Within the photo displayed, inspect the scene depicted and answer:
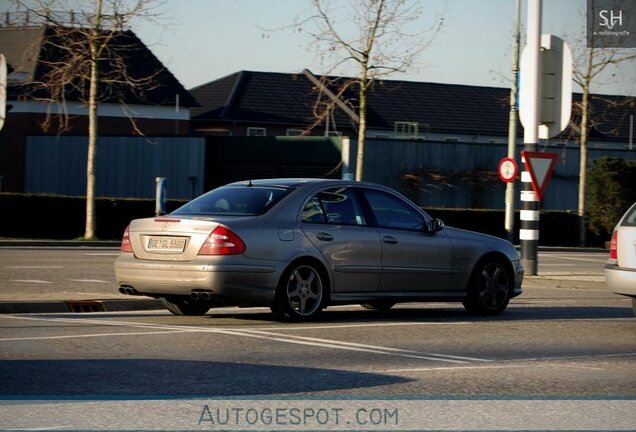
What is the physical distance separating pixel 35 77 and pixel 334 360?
50.9m

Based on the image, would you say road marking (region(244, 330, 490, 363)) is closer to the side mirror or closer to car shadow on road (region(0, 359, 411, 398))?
car shadow on road (region(0, 359, 411, 398))

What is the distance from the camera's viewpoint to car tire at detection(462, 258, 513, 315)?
1441 cm

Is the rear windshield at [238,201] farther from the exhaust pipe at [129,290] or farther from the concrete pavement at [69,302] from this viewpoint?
the concrete pavement at [69,302]

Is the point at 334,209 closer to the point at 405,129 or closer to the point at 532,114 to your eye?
the point at 532,114

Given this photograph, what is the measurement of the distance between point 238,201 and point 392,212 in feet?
6.25

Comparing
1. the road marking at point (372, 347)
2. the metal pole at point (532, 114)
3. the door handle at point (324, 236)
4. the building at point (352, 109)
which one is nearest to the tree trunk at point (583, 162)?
the metal pole at point (532, 114)

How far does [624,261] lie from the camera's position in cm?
1301

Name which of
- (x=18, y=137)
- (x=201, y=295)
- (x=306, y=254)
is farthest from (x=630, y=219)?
(x=18, y=137)

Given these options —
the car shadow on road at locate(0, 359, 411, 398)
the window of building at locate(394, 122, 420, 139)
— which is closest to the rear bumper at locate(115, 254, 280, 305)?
the car shadow on road at locate(0, 359, 411, 398)

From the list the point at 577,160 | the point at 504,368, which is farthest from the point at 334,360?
the point at 577,160

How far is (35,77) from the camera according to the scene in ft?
191

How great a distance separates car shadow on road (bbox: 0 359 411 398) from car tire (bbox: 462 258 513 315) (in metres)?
5.42

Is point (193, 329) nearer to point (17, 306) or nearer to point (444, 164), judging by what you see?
point (17, 306)

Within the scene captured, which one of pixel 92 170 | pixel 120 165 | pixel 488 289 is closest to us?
pixel 488 289
